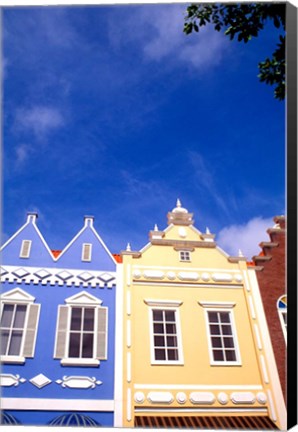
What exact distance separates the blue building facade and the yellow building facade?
0.89 feet

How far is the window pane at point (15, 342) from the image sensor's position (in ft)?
21.5

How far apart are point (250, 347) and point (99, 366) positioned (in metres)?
2.31

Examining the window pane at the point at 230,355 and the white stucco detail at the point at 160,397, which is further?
the window pane at the point at 230,355

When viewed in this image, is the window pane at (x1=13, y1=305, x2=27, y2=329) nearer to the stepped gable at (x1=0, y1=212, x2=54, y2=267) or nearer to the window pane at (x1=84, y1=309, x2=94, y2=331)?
the stepped gable at (x1=0, y1=212, x2=54, y2=267)

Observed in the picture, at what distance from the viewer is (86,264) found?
7398 mm

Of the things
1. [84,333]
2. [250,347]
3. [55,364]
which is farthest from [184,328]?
[55,364]

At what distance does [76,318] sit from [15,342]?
936mm

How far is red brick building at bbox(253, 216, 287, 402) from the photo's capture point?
23.1 ft

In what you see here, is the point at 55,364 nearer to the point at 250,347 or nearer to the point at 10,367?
the point at 10,367

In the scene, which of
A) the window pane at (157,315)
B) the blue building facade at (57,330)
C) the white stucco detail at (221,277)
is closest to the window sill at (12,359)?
the blue building facade at (57,330)

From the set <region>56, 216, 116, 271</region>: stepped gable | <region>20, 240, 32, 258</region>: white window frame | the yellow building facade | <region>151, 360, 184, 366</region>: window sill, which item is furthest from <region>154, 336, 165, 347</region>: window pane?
<region>20, 240, 32, 258</region>: white window frame

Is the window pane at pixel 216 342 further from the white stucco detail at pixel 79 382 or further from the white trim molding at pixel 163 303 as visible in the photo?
the white stucco detail at pixel 79 382

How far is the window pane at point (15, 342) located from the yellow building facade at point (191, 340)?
143 cm

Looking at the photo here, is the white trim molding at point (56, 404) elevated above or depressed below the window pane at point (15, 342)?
below
